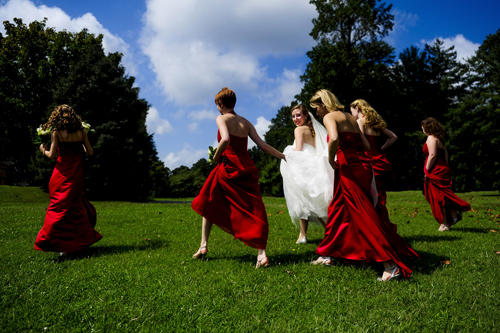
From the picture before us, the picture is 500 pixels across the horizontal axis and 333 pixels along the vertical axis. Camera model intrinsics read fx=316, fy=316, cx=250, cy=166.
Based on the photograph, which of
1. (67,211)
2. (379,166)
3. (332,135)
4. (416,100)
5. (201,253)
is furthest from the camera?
(416,100)

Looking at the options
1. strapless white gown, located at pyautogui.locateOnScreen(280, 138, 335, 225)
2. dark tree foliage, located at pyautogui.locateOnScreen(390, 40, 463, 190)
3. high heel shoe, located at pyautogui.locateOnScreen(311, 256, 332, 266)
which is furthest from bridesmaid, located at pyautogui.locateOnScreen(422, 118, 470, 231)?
dark tree foliage, located at pyautogui.locateOnScreen(390, 40, 463, 190)

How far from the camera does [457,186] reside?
33.6 meters

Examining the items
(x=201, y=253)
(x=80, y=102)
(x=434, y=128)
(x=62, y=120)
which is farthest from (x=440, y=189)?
(x=80, y=102)

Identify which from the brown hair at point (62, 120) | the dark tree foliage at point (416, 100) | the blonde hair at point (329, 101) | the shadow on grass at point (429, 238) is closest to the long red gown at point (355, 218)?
the blonde hair at point (329, 101)

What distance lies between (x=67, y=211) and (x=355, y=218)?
202 inches

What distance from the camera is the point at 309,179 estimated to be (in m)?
→ 6.37

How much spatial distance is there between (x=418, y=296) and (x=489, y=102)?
30.0m

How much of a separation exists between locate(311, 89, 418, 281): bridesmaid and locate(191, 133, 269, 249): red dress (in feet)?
3.73

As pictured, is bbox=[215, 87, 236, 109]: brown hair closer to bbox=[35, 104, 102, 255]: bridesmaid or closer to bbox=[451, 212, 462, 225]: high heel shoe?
bbox=[35, 104, 102, 255]: bridesmaid

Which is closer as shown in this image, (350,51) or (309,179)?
(309,179)

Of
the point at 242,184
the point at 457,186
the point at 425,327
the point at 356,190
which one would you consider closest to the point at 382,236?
the point at 356,190

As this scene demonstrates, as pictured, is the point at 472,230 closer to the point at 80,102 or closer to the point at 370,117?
the point at 370,117

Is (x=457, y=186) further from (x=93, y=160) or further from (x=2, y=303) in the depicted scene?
(x=2, y=303)

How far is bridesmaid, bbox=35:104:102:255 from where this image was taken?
572 centimetres
